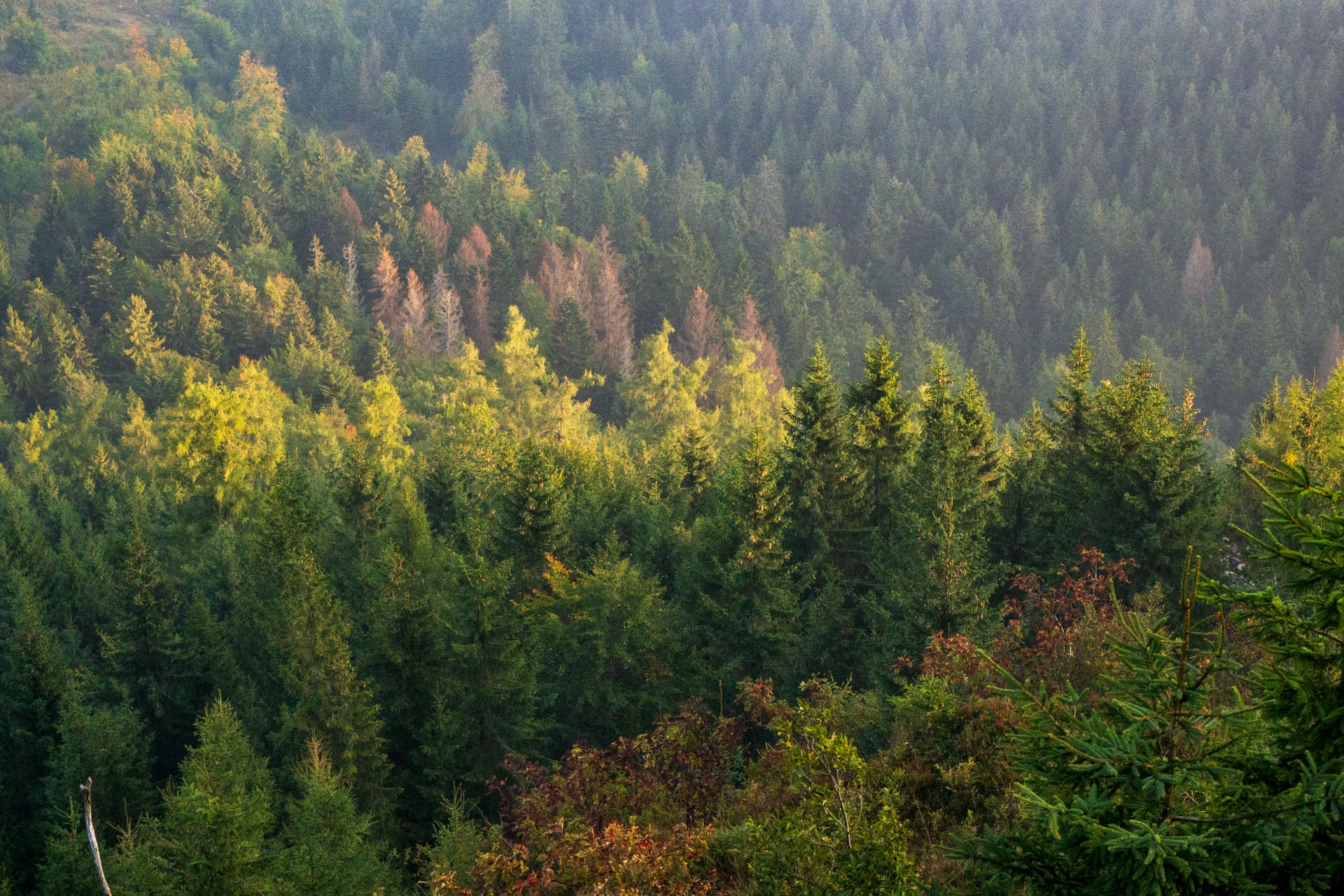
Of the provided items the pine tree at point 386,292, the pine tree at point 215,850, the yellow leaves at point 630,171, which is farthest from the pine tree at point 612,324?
the pine tree at point 215,850

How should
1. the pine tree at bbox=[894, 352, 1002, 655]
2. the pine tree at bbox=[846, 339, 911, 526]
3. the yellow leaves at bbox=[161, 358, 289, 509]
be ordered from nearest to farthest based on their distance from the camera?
1. the pine tree at bbox=[894, 352, 1002, 655]
2. the pine tree at bbox=[846, 339, 911, 526]
3. the yellow leaves at bbox=[161, 358, 289, 509]

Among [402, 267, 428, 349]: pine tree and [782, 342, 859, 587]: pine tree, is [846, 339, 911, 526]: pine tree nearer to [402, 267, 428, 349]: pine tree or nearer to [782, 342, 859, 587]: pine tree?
[782, 342, 859, 587]: pine tree

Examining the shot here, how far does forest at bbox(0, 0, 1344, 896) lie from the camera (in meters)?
9.89

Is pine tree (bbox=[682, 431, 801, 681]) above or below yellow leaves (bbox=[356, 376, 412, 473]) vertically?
above

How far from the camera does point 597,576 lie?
39.2m

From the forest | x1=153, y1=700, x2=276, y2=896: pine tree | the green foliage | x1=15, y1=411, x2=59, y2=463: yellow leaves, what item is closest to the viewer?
the forest

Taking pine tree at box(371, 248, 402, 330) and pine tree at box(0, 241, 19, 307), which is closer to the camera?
pine tree at box(371, 248, 402, 330)

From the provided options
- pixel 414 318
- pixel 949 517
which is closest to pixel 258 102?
pixel 414 318

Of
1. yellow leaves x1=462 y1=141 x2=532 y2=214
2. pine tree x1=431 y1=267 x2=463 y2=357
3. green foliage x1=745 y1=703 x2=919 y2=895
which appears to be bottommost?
yellow leaves x1=462 y1=141 x2=532 y2=214

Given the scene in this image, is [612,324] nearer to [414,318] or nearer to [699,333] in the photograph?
[699,333]

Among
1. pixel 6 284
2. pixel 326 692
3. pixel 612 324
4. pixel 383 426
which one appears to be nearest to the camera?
pixel 326 692

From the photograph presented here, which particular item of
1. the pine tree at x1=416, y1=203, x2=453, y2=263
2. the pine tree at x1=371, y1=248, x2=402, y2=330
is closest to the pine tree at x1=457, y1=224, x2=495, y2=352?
the pine tree at x1=416, y1=203, x2=453, y2=263

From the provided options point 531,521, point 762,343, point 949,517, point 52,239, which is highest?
point 949,517

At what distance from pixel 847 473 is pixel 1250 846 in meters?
31.3
